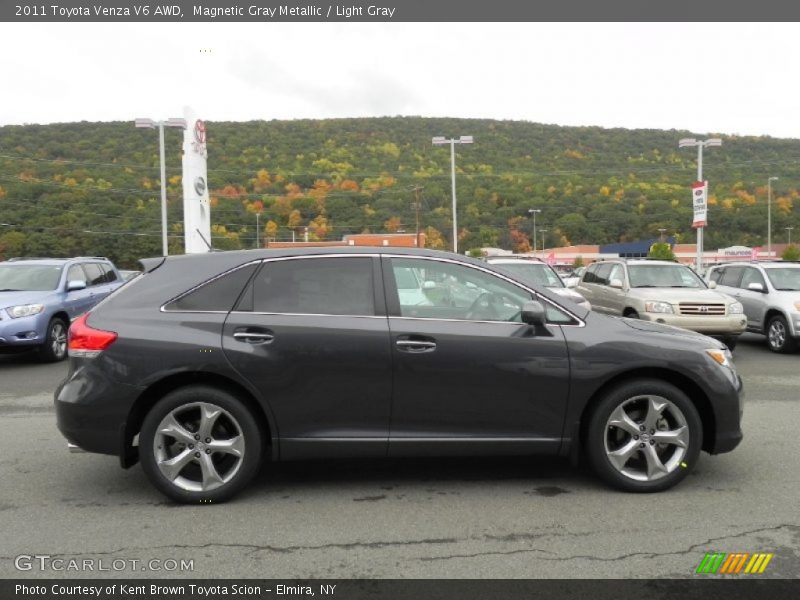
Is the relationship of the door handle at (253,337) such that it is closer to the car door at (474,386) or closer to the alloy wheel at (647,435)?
the car door at (474,386)

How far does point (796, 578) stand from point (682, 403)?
128 cm

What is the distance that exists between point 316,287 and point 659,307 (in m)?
7.74

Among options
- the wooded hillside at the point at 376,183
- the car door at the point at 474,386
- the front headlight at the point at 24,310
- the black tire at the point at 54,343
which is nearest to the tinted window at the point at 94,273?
the black tire at the point at 54,343

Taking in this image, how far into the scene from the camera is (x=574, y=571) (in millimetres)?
3209

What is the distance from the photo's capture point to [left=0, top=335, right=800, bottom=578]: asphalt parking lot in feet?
10.8

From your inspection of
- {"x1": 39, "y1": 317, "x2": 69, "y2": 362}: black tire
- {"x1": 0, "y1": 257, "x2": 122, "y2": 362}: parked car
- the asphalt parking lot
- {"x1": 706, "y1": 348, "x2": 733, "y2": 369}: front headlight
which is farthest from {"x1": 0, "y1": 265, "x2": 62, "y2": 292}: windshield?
{"x1": 706, "y1": 348, "x2": 733, "y2": 369}: front headlight

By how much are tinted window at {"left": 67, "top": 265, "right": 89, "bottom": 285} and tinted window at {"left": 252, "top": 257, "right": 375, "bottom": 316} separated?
27.6ft

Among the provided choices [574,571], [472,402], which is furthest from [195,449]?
[574,571]

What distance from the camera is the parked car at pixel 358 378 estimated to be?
4039mm

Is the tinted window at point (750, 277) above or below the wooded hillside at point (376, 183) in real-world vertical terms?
below

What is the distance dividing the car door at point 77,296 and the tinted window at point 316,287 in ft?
25.5

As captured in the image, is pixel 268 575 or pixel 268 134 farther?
pixel 268 134

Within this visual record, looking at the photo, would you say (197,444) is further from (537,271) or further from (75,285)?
(537,271)

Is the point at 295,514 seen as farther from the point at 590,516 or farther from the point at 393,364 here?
the point at 590,516
